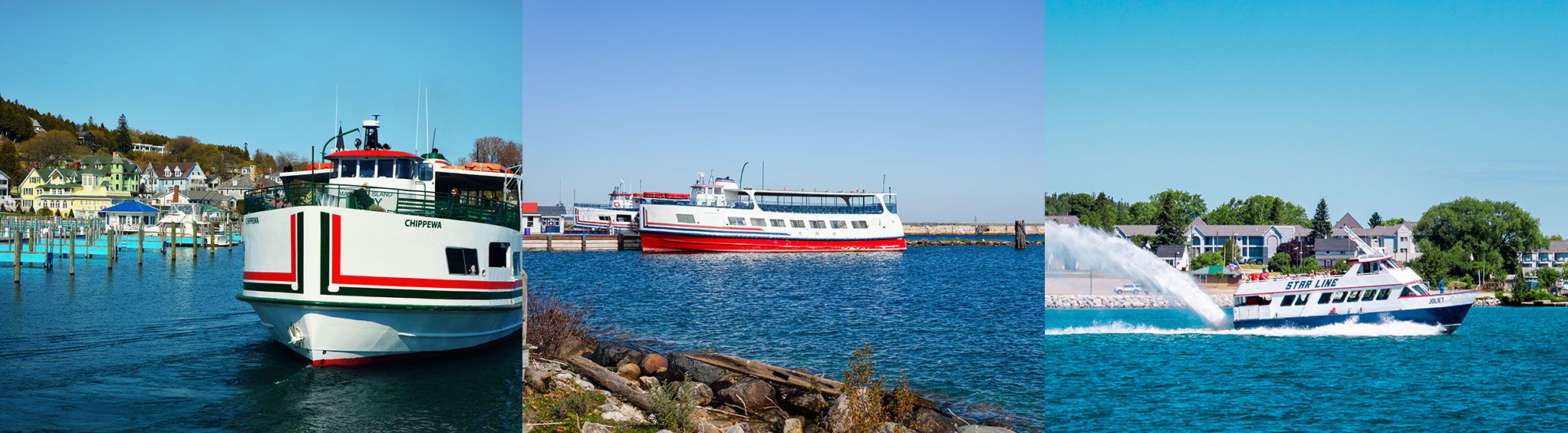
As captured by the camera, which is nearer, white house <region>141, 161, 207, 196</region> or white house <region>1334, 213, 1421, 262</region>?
white house <region>1334, 213, 1421, 262</region>

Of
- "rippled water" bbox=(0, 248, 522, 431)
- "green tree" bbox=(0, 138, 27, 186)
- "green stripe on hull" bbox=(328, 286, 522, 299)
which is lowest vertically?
"rippled water" bbox=(0, 248, 522, 431)

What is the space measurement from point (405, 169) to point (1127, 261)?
24.3 metres

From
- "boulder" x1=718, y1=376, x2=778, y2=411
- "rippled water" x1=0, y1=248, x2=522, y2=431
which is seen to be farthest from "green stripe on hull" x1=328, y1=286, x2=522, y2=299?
"boulder" x1=718, y1=376, x2=778, y2=411

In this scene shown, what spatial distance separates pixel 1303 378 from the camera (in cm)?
1942

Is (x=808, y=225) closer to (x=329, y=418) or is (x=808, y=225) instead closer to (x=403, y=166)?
(x=403, y=166)

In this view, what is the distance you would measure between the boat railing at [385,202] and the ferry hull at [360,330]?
1.23 metres

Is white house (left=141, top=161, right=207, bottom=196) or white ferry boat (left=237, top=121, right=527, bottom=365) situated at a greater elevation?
white house (left=141, top=161, right=207, bottom=196)

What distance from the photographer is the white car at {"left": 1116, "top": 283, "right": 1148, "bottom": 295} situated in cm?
4253

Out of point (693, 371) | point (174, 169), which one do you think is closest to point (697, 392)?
point (693, 371)

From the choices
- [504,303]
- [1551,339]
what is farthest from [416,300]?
[1551,339]

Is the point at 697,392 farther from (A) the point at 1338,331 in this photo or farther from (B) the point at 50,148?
(B) the point at 50,148

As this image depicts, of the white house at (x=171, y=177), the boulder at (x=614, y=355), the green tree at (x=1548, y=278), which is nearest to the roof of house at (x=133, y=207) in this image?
the white house at (x=171, y=177)

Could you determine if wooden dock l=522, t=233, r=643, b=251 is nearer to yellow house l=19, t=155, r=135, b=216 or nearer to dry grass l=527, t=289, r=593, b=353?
dry grass l=527, t=289, r=593, b=353

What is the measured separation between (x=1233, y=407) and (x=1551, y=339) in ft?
73.2
